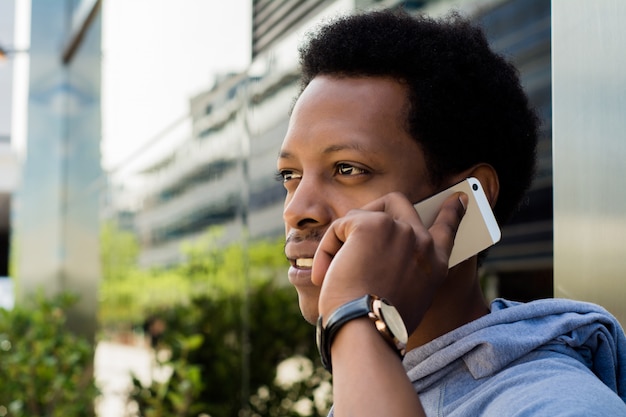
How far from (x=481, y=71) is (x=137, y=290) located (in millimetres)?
4559

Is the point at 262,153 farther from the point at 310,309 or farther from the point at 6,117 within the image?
the point at 6,117

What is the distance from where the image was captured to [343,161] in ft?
Answer: 4.38

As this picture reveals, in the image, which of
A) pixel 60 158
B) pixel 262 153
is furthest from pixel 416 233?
pixel 60 158

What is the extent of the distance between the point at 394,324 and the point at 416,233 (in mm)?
141

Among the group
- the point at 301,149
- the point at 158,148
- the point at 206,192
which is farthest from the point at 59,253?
the point at 301,149

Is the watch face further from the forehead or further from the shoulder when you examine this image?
the forehead

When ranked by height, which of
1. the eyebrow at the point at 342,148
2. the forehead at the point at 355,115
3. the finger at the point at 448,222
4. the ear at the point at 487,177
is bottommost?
the finger at the point at 448,222

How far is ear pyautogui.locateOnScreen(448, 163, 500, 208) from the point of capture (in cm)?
142

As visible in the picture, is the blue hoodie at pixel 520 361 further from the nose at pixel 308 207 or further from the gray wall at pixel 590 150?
the gray wall at pixel 590 150

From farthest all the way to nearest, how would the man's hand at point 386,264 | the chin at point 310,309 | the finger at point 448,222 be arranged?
1. the chin at point 310,309
2. the finger at point 448,222
3. the man's hand at point 386,264

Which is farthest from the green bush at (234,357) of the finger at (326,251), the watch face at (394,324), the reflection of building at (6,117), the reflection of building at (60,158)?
the reflection of building at (6,117)

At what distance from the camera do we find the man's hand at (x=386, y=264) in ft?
3.51

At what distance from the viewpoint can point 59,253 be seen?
26.6 ft

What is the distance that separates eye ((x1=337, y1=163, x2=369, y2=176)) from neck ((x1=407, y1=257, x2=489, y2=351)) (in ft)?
0.75
